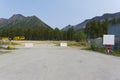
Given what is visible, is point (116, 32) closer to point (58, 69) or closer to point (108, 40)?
point (108, 40)

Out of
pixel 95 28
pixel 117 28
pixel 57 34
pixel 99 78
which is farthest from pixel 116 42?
pixel 57 34

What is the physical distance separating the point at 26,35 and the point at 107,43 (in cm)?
12044

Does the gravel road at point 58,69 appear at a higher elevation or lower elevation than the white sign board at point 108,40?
lower

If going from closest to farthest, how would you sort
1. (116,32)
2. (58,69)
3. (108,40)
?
(58,69) → (108,40) → (116,32)

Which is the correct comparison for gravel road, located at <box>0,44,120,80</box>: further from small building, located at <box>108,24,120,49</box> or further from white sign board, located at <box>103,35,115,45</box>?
small building, located at <box>108,24,120,49</box>

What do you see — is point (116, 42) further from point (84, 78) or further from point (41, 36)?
point (41, 36)

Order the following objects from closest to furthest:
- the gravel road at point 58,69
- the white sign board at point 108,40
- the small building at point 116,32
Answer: the gravel road at point 58,69 → the white sign board at point 108,40 → the small building at point 116,32

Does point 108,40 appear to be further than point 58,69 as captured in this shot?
Yes

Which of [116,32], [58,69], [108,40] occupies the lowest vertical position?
[58,69]

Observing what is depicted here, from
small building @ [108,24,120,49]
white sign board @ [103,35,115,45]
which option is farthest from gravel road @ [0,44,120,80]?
small building @ [108,24,120,49]

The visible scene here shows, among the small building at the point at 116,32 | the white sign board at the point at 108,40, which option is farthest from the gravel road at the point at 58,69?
the small building at the point at 116,32

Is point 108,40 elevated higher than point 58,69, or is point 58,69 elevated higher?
point 108,40

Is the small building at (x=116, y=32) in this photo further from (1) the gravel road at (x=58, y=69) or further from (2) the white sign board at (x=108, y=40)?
(1) the gravel road at (x=58, y=69)

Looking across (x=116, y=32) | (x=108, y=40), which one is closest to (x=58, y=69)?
(x=108, y=40)
